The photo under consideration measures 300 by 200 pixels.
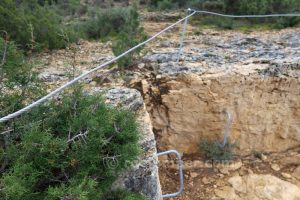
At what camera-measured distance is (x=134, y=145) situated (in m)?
2.44

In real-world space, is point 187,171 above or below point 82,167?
below

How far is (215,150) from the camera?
4.91 m

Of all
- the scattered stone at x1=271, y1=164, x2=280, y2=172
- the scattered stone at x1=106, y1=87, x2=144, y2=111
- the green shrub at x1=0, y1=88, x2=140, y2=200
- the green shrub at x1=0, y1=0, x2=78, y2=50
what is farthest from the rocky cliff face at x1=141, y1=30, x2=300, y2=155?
the green shrub at x1=0, y1=88, x2=140, y2=200

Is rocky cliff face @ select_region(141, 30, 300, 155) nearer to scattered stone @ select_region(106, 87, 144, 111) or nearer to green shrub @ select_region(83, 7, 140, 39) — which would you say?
scattered stone @ select_region(106, 87, 144, 111)

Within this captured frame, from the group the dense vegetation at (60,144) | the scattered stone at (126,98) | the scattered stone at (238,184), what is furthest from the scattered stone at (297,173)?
the dense vegetation at (60,144)

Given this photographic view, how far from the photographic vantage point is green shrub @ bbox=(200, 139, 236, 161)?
493 cm

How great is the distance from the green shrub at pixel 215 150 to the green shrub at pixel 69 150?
2.62 m

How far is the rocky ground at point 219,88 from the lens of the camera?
15.1 feet

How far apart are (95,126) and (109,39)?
15.1 feet

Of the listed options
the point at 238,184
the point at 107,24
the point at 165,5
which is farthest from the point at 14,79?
the point at 165,5

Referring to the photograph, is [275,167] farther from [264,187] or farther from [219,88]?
[219,88]

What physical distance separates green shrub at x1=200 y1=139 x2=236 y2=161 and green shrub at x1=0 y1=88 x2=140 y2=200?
262cm

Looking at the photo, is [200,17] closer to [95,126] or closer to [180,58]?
[180,58]

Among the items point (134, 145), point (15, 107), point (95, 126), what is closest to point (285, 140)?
point (134, 145)
